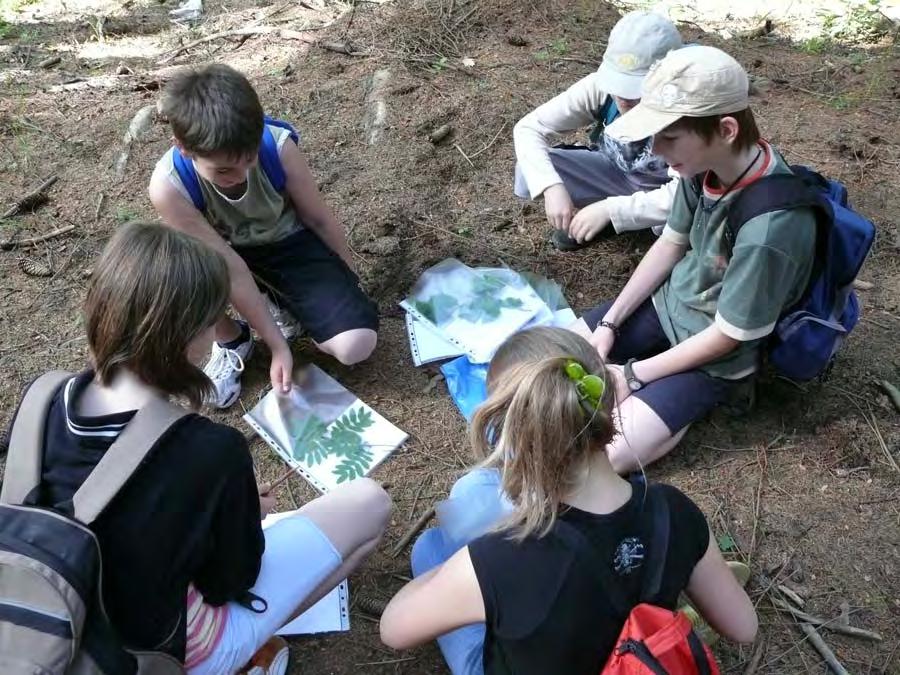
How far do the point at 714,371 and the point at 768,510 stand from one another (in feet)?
1.64

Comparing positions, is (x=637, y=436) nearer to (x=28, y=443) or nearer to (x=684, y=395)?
(x=684, y=395)

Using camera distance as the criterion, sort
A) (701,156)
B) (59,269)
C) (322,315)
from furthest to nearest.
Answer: (59,269), (322,315), (701,156)

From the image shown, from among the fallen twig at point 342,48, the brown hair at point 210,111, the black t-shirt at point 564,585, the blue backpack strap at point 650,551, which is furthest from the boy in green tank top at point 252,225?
the fallen twig at point 342,48

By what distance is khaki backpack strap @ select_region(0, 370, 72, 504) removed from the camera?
1396 mm

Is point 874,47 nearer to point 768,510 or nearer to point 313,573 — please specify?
point 768,510

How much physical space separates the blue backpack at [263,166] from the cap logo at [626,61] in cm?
122

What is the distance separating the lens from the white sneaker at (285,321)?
3006mm

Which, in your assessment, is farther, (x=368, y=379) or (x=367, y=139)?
(x=367, y=139)

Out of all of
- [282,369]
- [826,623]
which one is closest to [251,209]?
[282,369]

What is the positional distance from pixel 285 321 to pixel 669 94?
1.79 meters

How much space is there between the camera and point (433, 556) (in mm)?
2098

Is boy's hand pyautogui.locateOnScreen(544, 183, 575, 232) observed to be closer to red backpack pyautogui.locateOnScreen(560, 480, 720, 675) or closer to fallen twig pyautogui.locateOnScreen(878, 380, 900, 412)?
fallen twig pyautogui.locateOnScreen(878, 380, 900, 412)

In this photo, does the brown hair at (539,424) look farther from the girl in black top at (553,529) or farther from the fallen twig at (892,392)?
the fallen twig at (892,392)

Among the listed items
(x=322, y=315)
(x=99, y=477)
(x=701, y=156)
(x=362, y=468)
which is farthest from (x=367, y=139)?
(x=99, y=477)
